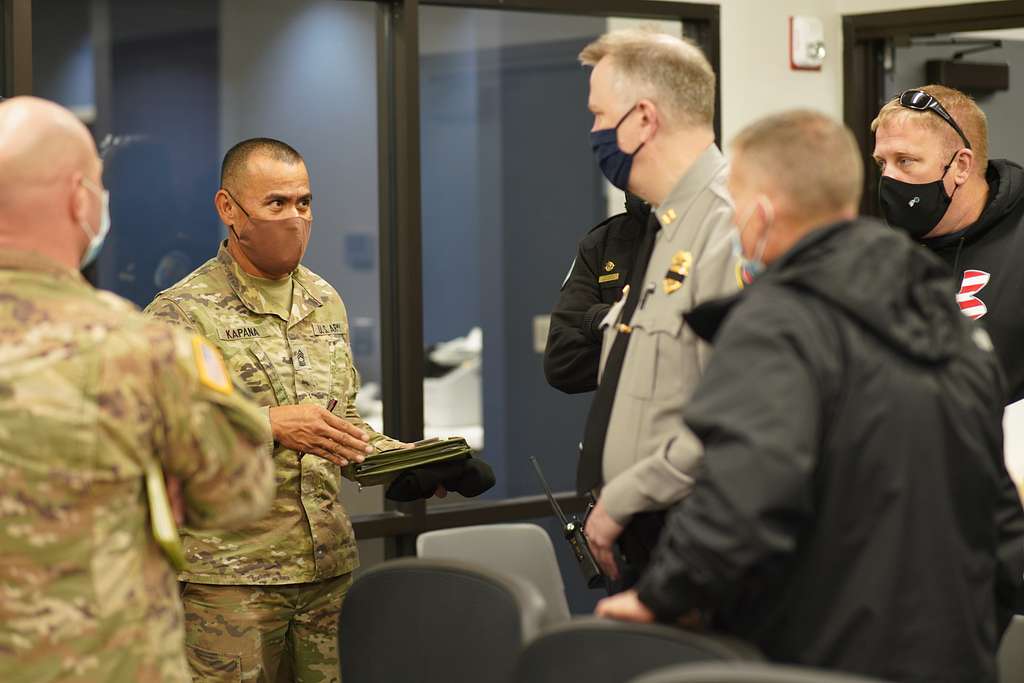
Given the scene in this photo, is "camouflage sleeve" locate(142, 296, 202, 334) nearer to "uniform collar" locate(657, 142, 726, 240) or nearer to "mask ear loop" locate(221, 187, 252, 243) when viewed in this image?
"mask ear loop" locate(221, 187, 252, 243)

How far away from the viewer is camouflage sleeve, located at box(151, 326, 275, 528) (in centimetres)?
191

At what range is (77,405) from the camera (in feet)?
6.00

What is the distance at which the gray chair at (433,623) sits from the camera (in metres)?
2.17

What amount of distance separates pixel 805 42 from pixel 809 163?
3279 millimetres

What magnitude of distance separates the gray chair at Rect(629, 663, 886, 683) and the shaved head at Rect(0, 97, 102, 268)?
112 centimetres

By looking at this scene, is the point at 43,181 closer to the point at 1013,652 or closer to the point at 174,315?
the point at 174,315

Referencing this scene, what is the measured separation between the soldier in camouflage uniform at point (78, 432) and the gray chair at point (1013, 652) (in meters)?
1.89

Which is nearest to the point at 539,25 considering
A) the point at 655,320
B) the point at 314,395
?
the point at 314,395

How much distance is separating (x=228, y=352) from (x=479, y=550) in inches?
34.5

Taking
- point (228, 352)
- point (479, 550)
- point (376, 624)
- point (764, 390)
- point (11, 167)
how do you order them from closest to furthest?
point (764, 390) → point (11, 167) → point (376, 624) → point (228, 352) → point (479, 550)

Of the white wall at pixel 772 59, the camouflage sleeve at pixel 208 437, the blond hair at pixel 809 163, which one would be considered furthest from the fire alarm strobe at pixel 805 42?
the camouflage sleeve at pixel 208 437

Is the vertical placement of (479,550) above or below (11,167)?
below

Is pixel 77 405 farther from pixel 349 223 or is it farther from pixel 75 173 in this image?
pixel 349 223

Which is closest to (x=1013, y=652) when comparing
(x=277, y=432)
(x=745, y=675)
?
(x=745, y=675)
